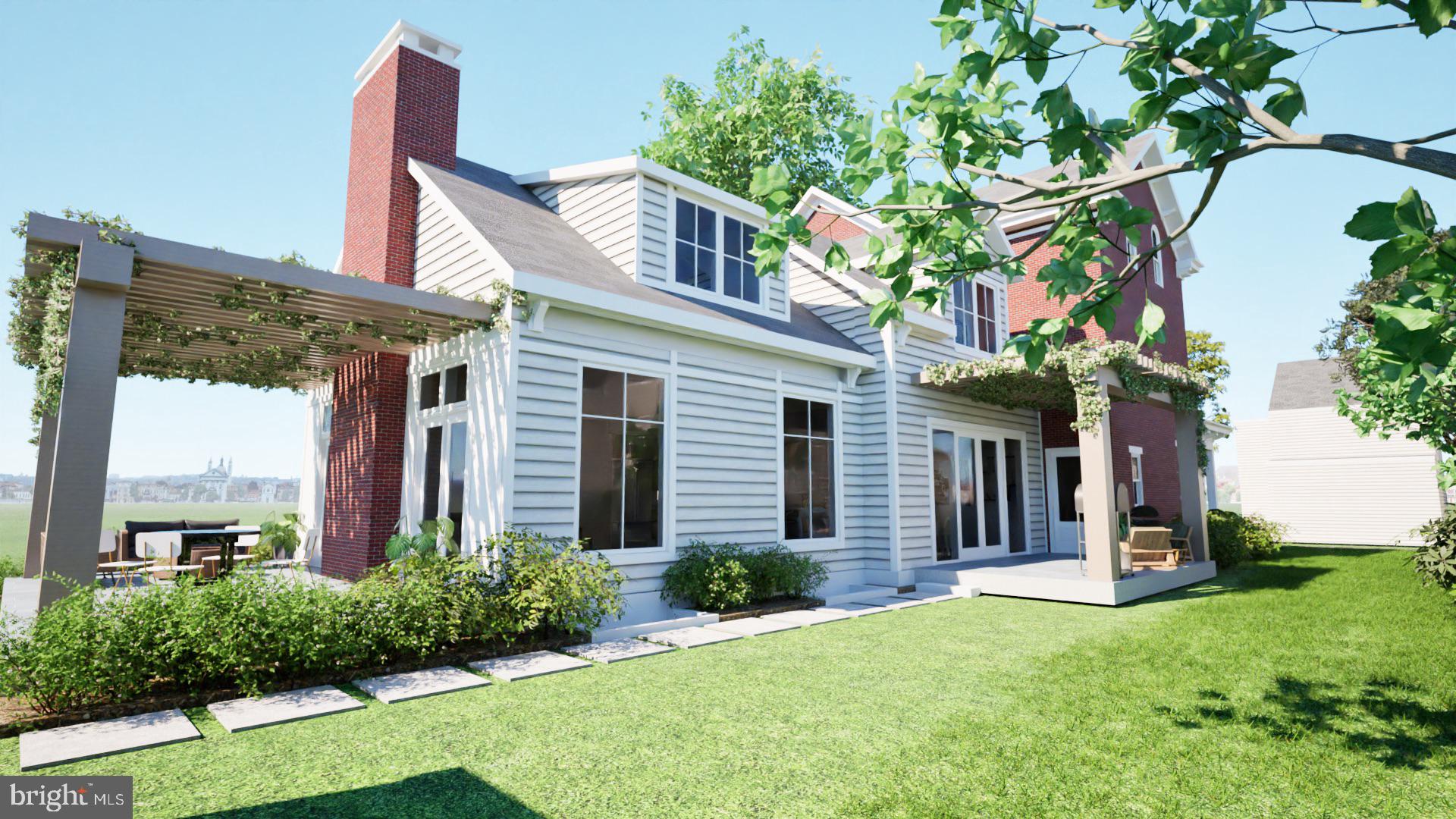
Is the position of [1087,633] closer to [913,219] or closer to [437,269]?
[913,219]

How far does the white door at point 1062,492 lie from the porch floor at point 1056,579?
2.31 meters

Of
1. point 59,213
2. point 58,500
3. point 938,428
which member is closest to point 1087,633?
point 938,428

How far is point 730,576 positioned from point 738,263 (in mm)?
4964

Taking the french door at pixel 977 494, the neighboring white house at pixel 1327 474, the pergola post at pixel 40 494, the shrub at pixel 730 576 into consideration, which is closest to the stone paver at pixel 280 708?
the shrub at pixel 730 576

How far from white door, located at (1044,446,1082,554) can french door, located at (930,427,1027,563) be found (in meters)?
0.94

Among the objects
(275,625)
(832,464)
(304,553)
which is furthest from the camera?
(304,553)

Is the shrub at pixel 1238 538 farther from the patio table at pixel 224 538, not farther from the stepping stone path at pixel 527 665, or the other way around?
the patio table at pixel 224 538

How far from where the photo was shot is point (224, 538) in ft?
33.8

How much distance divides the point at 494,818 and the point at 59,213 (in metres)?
5.94

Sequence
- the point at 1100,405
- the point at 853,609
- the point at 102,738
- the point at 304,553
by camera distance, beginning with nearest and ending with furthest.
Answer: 1. the point at 102,738
2. the point at 853,609
3. the point at 1100,405
4. the point at 304,553

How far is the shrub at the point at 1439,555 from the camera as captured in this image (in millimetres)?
11250

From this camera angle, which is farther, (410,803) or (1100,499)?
(1100,499)

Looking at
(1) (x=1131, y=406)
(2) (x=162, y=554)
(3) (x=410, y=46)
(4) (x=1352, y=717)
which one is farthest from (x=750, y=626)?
(1) (x=1131, y=406)

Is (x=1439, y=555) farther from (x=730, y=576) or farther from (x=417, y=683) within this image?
(x=417, y=683)
